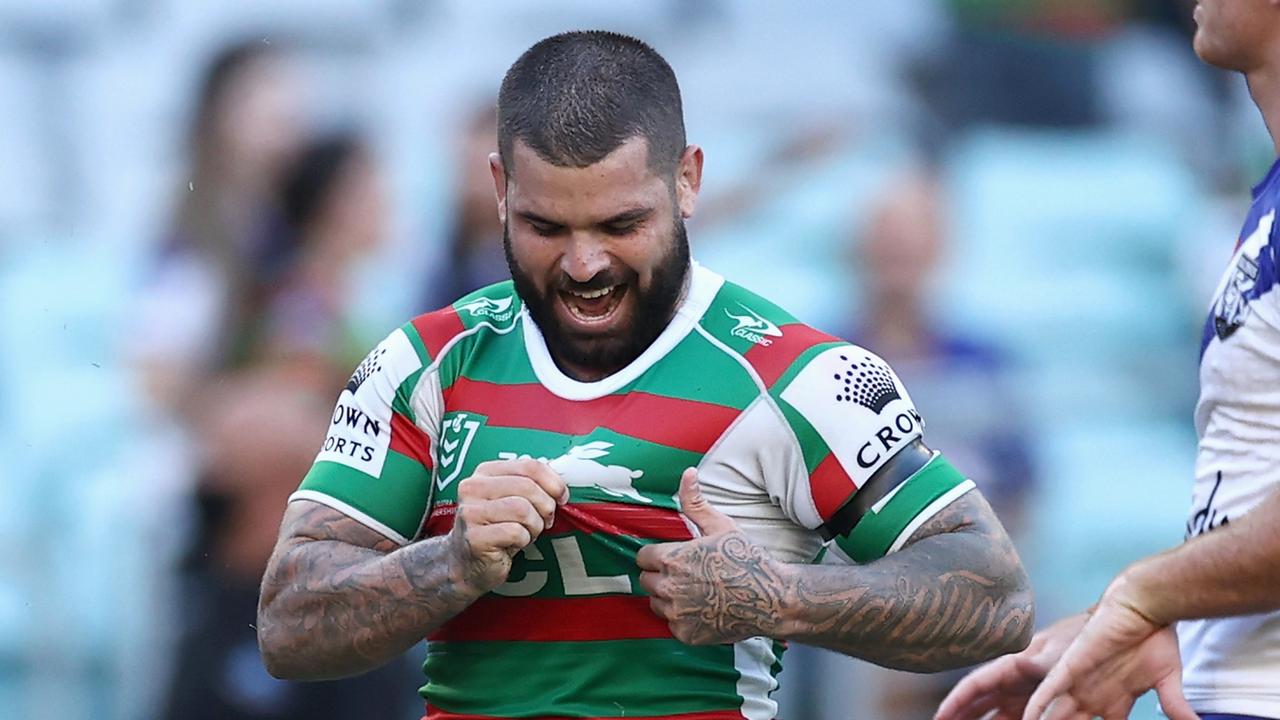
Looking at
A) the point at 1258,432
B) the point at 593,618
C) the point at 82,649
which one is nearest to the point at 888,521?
the point at 593,618

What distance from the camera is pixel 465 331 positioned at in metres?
3.06

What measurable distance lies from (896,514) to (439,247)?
3.98 metres

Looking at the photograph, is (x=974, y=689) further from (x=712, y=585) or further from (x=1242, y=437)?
(x=712, y=585)

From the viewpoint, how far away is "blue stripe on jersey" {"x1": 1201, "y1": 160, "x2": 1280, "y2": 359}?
298cm

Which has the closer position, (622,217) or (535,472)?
(535,472)

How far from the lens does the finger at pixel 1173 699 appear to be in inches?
117

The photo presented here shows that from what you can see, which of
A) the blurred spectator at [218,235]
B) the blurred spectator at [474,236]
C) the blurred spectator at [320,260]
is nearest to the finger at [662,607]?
the blurred spectator at [474,236]

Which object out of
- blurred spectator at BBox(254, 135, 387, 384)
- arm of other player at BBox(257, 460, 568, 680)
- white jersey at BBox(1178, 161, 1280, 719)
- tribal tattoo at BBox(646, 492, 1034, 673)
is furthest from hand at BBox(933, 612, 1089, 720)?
blurred spectator at BBox(254, 135, 387, 384)

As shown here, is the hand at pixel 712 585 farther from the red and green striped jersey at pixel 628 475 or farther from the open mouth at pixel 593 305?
the open mouth at pixel 593 305

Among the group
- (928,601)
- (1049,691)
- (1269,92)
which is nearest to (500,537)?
(928,601)

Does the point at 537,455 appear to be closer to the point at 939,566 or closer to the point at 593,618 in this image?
the point at 593,618

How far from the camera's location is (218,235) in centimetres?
651

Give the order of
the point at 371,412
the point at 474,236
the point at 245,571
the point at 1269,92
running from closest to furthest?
1. the point at 371,412
2. the point at 1269,92
3. the point at 245,571
4. the point at 474,236

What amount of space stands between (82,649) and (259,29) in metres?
2.37
